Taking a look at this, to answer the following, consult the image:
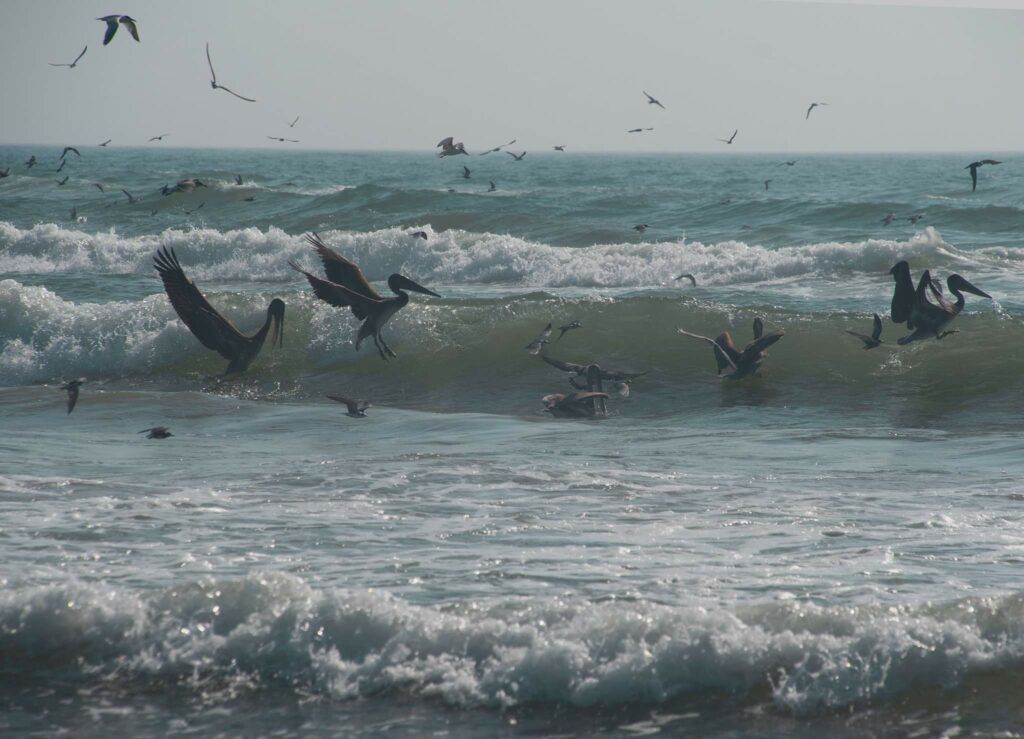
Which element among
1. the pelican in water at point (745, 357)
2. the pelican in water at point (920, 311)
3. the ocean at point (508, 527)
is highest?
the pelican in water at point (920, 311)

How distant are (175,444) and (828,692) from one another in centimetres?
699

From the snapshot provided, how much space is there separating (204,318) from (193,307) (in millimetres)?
192

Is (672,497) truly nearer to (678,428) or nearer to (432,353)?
(678,428)

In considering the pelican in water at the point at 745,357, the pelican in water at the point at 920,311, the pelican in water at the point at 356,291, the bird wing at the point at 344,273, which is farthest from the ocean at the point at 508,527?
the bird wing at the point at 344,273

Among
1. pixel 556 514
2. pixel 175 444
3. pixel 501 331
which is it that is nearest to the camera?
pixel 556 514

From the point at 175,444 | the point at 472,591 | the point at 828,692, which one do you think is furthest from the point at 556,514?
the point at 175,444

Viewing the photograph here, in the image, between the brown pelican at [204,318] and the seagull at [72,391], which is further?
the seagull at [72,391]

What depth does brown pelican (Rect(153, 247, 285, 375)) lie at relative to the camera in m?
11.1

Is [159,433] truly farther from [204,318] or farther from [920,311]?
[920,311]

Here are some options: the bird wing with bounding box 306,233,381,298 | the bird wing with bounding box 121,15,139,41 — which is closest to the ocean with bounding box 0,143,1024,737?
the bird wing with bounding box 306,233,381,298

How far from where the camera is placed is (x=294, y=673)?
5.66m

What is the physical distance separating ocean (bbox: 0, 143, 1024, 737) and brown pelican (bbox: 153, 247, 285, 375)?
0.79 metres

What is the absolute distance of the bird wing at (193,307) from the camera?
36.5ft

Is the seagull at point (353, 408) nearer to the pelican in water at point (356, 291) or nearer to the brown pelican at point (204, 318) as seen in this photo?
the pelican in water at point (356, 291)
